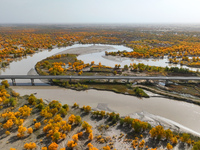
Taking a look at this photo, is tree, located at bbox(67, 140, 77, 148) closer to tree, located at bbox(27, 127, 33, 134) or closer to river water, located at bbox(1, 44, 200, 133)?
tree, located at bbox(27, 127, 33, 134)

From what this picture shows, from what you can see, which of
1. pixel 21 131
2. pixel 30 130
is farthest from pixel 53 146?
pixel 21 131

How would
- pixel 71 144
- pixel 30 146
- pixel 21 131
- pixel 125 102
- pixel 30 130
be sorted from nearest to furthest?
pixel 30 146 < pixel 71 144 < pixel 21 131 < pixel 30 130 < pixel 125 102

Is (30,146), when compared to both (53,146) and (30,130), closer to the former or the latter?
(53,146)

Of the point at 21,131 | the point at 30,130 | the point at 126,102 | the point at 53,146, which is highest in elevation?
the point at 21,131

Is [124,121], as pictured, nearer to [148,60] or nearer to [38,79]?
[38,79]

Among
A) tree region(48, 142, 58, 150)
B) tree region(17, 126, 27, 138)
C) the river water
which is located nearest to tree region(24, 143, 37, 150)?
tree region(48, 142, 58, 150)

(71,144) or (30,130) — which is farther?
(30,130)

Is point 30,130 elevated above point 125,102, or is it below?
above

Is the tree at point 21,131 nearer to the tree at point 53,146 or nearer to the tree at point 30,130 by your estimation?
Result: the tree at point 30,130

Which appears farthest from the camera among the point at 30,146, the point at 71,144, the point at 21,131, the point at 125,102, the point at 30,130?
the point at 125,102
